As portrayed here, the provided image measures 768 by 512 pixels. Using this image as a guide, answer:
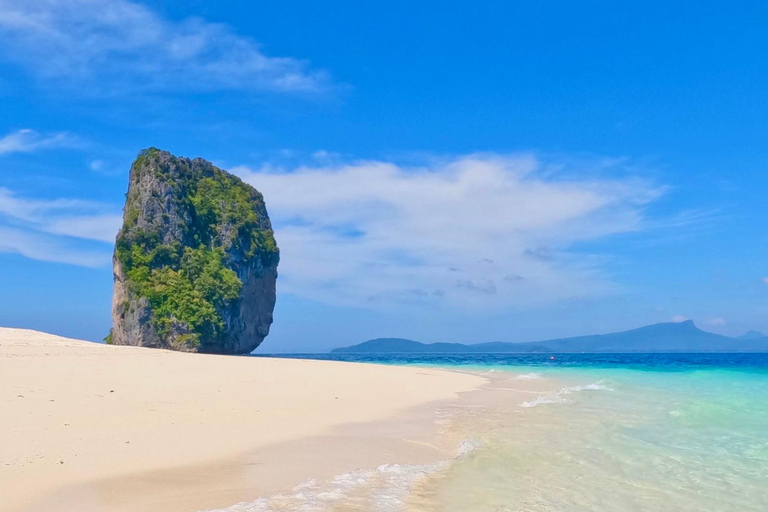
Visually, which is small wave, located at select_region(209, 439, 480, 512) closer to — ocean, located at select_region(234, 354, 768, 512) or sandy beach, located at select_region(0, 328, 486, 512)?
ocean, located at select_region(234, 354, 768, 512)

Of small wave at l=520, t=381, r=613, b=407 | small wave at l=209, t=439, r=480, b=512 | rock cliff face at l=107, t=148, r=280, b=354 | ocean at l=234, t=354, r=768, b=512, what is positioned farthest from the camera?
rock cliff face at l=107, t=148, r=280, b=354

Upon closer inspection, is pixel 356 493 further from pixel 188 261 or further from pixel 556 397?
pixel 188 261

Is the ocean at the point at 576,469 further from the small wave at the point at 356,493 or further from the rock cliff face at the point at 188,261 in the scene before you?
the rock cliff face at the point at 188,261

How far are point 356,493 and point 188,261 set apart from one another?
5200 centimetres

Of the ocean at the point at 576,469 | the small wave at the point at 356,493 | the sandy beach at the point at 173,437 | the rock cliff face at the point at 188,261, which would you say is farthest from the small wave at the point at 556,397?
the rock cliff face at the point at 188,261

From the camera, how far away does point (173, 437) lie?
9914 millimetres

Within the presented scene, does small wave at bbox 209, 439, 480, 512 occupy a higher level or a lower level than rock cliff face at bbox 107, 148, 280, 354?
lower

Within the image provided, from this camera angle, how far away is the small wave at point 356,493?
6.85 meters

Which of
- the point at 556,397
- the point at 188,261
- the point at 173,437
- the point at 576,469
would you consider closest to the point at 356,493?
the point at 173,437

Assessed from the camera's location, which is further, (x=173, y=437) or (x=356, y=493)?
(x=173, y=437)

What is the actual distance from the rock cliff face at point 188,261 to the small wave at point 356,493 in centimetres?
4702

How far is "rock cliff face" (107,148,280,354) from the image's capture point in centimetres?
5247

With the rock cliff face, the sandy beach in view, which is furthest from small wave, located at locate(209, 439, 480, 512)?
the rock cliff face

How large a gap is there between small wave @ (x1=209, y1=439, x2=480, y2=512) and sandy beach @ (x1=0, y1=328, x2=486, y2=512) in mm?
316
